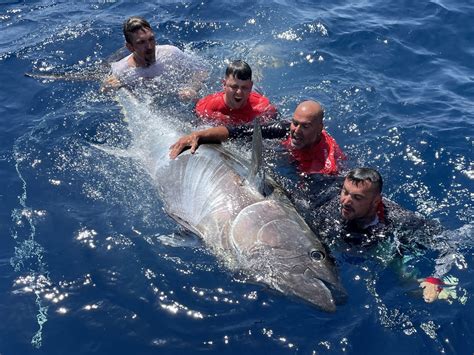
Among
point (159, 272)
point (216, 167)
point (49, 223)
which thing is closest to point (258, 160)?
point (216, 167)

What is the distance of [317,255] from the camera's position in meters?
4.88

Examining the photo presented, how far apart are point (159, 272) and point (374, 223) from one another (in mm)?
2488

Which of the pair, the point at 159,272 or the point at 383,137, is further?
the point at 383,137

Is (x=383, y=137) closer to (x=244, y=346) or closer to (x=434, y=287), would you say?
(x=434, y=287)

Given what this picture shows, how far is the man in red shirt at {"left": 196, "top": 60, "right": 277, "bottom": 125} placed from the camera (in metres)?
7.15

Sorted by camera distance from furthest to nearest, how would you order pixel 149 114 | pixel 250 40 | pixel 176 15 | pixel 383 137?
pixel 176 15 → pixel 250 40 → pixel 383 137 → pixel 149 114

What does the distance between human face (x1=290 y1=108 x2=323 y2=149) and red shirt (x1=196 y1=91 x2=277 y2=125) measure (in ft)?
3.08

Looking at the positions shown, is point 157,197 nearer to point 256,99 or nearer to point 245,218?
point 245,218

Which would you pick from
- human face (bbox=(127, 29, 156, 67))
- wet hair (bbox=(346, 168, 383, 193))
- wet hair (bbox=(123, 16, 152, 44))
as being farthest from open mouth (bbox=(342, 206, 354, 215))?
wet hair (bbox=(123, 16, 152, 44))

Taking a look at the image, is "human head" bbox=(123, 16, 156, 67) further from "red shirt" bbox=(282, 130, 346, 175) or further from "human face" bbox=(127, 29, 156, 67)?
"red shirt" bbox=(282, 130, 346, 175)

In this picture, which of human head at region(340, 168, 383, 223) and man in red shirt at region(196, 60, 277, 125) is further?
man in red shirt at region(196, 60, 277, 125)

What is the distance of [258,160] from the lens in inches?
213

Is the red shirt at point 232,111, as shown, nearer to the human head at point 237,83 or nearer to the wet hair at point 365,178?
the human head at point 237,83

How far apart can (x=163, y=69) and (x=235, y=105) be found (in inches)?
81.7
